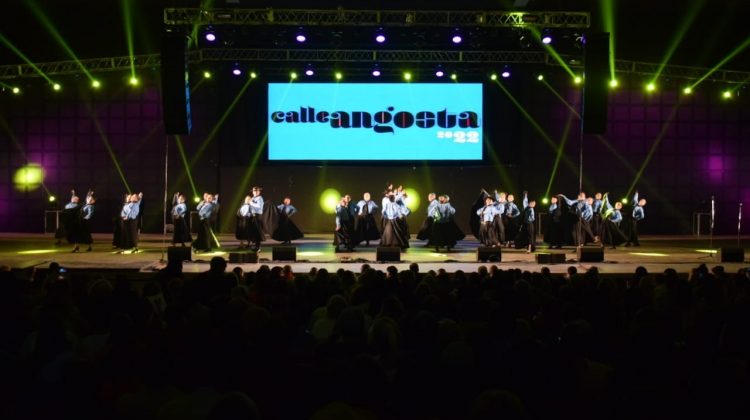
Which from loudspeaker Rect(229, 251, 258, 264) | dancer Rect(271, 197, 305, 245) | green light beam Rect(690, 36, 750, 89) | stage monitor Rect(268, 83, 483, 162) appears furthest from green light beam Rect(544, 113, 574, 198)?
loudspeaker Rect(229, 251, 258, 264)

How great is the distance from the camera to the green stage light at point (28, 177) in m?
23.1

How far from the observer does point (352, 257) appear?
52.3 feet

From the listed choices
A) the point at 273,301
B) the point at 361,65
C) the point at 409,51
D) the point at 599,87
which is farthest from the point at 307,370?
the point at 361,65

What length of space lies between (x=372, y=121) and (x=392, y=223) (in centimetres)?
633

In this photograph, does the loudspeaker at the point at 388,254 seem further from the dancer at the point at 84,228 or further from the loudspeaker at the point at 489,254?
the dancer at the point at 84,228

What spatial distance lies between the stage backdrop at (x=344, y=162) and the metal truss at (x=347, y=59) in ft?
6.16

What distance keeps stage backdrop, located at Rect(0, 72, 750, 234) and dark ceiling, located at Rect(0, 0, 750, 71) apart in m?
1.64

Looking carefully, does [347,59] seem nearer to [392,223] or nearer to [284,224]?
[284,224]

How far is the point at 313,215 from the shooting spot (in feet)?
77.9

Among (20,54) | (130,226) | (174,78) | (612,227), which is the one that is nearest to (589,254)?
(612,227)

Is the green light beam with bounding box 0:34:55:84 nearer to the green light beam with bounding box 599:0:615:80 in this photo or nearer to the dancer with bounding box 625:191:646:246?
the green light beam with bounding box 599:0:615:80

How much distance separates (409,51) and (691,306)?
581 inches

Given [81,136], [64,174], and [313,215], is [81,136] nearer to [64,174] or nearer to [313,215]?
[64,174]

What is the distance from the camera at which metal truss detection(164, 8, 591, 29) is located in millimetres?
16281
